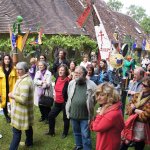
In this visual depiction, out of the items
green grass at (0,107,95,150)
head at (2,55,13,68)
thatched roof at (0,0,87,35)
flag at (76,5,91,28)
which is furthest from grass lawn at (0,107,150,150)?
thatched roof at (0,0,87,35)

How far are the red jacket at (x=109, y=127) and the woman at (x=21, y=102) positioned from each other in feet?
5.67

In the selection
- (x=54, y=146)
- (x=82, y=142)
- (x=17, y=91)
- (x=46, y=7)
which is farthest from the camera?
(x=46, y=7)

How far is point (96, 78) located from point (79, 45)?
13.4 meters

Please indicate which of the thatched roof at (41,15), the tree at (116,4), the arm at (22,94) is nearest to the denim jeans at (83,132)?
the arm at (22,94)

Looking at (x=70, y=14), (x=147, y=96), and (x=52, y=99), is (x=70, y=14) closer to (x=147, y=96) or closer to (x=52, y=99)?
(x=52, y=99)

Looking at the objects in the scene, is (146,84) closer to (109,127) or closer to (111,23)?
(109,127)

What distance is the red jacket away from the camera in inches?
153

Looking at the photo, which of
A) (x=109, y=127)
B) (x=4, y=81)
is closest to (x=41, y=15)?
(x=4, y=81)

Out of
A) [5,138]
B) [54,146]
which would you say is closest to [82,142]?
[54,146]

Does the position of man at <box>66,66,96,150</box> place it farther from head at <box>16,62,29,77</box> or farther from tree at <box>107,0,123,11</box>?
tree at <box>107,0,123,11</box>

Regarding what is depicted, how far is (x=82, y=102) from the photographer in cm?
551

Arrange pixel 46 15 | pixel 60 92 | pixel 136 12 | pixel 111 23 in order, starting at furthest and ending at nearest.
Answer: pixel 136 12, pixel 111 23, pixel 46 15, pixel 60 92

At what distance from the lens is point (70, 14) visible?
27.7 meters

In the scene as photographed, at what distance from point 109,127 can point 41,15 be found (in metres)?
21.7
